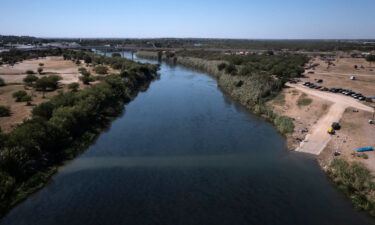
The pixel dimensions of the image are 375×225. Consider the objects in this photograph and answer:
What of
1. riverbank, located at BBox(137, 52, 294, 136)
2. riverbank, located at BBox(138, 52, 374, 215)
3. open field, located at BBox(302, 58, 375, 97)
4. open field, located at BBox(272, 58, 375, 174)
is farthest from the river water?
open field, located at BBox(302, 58, 375, 97)

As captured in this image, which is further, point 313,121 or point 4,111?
point 313,121

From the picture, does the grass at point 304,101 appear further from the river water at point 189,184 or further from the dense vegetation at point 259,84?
the river water at point 189,184

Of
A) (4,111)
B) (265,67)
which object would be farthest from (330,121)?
(4,111)

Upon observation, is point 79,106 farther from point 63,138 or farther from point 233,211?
point 233,211

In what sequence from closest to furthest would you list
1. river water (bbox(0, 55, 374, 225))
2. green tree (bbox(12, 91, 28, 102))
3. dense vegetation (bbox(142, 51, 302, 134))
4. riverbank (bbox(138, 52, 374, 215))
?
1. river water (bbox(0, 55, 374, 225))
2. riverbank (bbox(138, 52, 374, 215))
3. dense vegetation (bbox(142, 51, 302, 134))
4. green tree (bbox(12, 91, 28, 102))

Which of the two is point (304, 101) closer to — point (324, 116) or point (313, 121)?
point (324, 116)

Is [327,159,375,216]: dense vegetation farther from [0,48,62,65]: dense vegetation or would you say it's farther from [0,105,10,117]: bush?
[0,48,62,65]: dense vegetation
